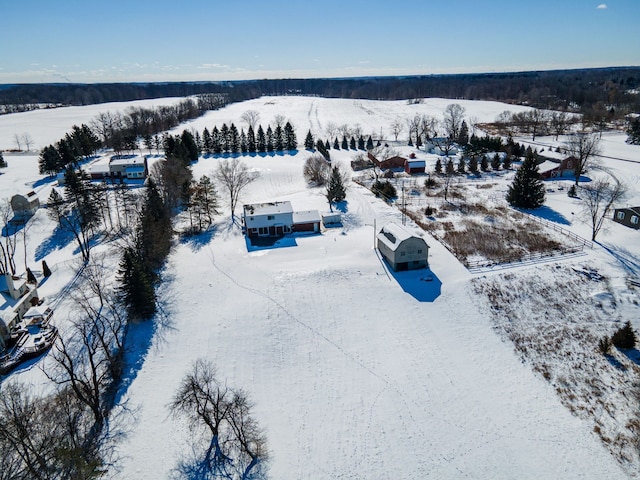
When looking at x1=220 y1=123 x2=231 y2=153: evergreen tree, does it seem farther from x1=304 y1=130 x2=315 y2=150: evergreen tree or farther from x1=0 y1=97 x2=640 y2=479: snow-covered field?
x1=0 y1=97 x2=640 y2=479: snow-covered field

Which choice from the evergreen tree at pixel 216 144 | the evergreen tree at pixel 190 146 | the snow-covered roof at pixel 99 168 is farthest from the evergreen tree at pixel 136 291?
the evergreen tree at pixel 216 144

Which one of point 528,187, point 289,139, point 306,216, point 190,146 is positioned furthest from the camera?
point 289,139

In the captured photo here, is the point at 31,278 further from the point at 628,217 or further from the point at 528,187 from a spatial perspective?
the point at 628,217

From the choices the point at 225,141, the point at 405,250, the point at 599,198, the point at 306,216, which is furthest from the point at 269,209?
the point at 225,141

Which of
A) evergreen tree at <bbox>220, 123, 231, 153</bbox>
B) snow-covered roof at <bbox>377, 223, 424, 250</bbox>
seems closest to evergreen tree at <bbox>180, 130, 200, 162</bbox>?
evergreen tree at <bbox>220, 123, 231, 153</bbox>

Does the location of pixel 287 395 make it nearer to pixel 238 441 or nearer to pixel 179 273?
pixel 238 441

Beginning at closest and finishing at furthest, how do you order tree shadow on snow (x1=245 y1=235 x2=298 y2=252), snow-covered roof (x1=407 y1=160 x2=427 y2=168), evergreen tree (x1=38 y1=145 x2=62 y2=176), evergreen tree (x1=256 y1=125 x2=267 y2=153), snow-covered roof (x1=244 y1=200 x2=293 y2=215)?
tree shadow on snow (x1=245 y1=235 x2=298 y2=252)
snow-covered roof (x1=244 y1=200 x2=293 y2=215)
evergreen tree (x1=38 y1=145 x2=62 y2=176)
snow-covered roof (x1=407 y1=160 x2=427 y2=168)
evergreen tree (x1=256 y1=125 x2=267 y2=153)

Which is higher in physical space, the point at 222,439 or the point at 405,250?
the point at 405,250
